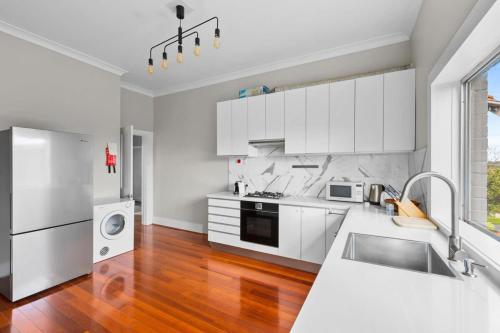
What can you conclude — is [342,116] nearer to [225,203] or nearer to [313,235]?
[313,235]

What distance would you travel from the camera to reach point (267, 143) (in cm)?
334

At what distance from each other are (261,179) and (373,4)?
2.50 meters

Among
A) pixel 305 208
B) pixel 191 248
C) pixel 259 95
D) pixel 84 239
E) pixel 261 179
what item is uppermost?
→ pixel 259 95

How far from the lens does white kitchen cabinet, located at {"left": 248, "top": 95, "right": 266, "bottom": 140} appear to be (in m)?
3.29

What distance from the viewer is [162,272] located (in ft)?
9.09

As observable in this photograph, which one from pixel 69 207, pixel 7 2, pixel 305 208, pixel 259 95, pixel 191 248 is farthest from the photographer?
pixel 191 248

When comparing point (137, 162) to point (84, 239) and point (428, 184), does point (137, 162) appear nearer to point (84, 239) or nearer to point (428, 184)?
point (84, 239)

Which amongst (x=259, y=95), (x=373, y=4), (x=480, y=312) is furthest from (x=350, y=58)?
(x=480, y=312)

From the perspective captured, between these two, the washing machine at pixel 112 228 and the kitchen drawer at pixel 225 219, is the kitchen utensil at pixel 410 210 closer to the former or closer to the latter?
the kitchen drawer at pixel 225 219

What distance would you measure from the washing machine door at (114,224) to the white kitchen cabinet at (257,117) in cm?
219

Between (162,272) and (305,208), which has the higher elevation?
(305,208)

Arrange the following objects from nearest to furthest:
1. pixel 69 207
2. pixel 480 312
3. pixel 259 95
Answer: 1. pixel 480 312
2. pixel 69 207
3. pixel 259 95

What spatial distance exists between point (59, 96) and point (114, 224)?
1892mm

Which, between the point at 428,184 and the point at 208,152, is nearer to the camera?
the point at 428,184
